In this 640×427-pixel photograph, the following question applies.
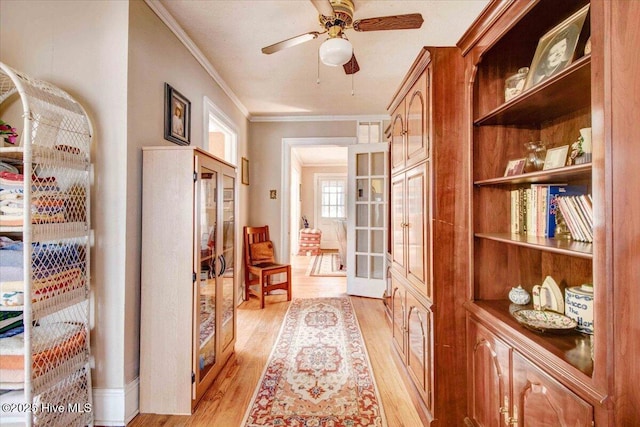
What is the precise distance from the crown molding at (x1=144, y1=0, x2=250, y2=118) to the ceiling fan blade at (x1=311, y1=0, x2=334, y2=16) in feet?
3.85

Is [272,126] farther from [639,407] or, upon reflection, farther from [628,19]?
[639,407]

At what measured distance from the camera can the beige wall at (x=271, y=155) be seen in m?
4.52

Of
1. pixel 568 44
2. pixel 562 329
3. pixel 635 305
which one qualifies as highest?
pixel 568 44

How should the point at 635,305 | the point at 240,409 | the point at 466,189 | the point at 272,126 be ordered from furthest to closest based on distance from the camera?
the point at 272,126 < the point at 240,409 < the point at 466,189 < the point at 635,305

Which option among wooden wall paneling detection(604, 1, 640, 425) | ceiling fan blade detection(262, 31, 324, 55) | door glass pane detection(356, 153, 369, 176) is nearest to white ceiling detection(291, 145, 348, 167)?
door glass pane detection(356, 153, 369, 176)

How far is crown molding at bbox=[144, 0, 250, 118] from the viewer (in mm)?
2018

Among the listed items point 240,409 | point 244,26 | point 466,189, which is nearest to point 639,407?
point 466,189

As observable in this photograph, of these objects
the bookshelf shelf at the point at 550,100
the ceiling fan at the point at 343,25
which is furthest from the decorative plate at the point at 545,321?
the ceiling fan at the point at 343,25

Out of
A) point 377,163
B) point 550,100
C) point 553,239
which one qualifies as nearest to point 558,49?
point 550,100

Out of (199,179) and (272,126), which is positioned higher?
(272,126)

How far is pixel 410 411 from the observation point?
1.82 metres

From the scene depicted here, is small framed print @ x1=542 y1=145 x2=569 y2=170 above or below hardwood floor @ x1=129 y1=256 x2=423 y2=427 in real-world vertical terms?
above

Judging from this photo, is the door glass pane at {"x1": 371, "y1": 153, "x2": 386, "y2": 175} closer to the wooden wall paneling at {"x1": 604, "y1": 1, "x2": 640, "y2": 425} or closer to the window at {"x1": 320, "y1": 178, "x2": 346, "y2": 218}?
the wooden wall paneling at {"x1": 604, "y1": 1, "x2": 640, "y2": 425}

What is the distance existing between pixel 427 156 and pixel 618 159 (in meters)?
0.91
